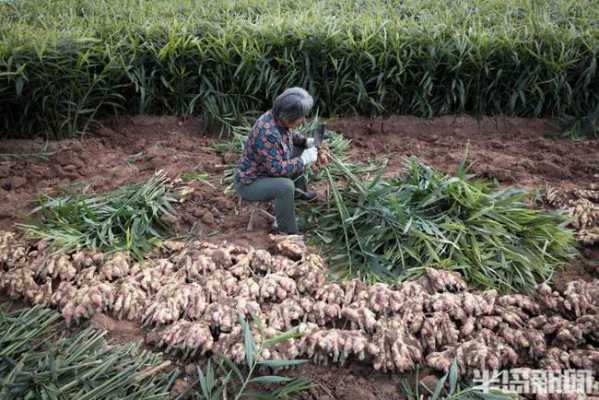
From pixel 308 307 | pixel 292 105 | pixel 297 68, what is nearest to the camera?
pixel 308 307

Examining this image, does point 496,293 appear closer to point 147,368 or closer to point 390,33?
point 147,368

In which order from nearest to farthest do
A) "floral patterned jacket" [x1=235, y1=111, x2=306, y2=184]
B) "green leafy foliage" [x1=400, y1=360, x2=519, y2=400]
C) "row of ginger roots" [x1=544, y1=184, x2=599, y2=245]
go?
1. "green leafy foliage" [x1=400, y1=360, x2=519, y2=400]
2. "floral patterned jacket" [x1=235, y1=111, x2=306, y2=184]
3. "row of ginger roots" [x1=544, y1=184, x2=599, y2=245]

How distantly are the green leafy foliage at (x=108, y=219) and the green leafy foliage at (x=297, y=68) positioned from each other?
1.14 meters

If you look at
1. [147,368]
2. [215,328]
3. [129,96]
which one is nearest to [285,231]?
[215,328]

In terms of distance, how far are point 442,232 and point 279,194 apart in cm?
91

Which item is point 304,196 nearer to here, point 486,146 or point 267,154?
point 267,154

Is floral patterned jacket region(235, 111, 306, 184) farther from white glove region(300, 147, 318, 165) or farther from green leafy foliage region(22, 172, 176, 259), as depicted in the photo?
green leafy foliage region(22, 172, 176, 259)

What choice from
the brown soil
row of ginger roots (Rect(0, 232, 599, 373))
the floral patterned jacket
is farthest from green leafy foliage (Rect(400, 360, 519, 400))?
the brown soil

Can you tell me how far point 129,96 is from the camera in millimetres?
4496

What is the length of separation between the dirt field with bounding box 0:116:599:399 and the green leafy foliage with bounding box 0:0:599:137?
0.15 m

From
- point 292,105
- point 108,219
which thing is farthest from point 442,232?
point 108,219

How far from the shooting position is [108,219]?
10.2 feet

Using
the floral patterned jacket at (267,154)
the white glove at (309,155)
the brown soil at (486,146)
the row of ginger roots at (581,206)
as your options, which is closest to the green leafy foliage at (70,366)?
the floral patterned jacket at (267,154)

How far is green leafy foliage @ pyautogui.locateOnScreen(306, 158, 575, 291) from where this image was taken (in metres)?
2.88
